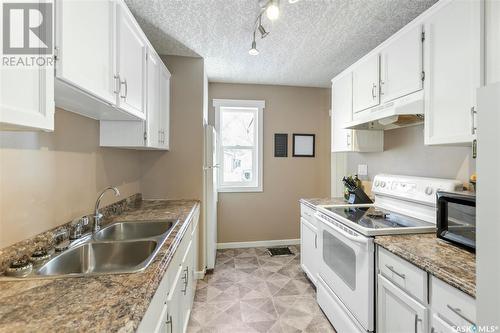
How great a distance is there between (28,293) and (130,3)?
195 centimetres

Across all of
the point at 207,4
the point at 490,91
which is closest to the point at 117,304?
the point at 490,91

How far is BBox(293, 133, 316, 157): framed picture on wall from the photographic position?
12.3 feet

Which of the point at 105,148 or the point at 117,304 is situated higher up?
the point at 105,148

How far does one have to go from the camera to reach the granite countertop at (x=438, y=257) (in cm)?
94

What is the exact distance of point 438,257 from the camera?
113cm

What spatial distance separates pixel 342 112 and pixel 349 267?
63.1 inches

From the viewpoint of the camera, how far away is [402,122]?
80.7 inches

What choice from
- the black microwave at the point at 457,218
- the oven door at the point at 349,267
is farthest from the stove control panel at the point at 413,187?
the oven door at the point at 349,267

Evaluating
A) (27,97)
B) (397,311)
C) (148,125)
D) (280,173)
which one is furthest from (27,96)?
(280,173)

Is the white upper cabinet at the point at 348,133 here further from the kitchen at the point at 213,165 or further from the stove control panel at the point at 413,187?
the stove control panel at the point at 413,187

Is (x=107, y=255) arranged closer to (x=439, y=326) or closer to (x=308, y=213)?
(x=439, y=326)

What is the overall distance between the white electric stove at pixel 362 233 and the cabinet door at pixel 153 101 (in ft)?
5.37

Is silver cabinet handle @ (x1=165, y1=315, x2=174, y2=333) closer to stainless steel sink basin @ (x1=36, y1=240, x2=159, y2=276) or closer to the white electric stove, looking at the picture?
stainless steel sink basin @ (x1=36, y1=240, x2=159, y2=276)

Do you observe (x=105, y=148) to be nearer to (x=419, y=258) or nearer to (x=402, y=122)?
(x=419, y=258)
